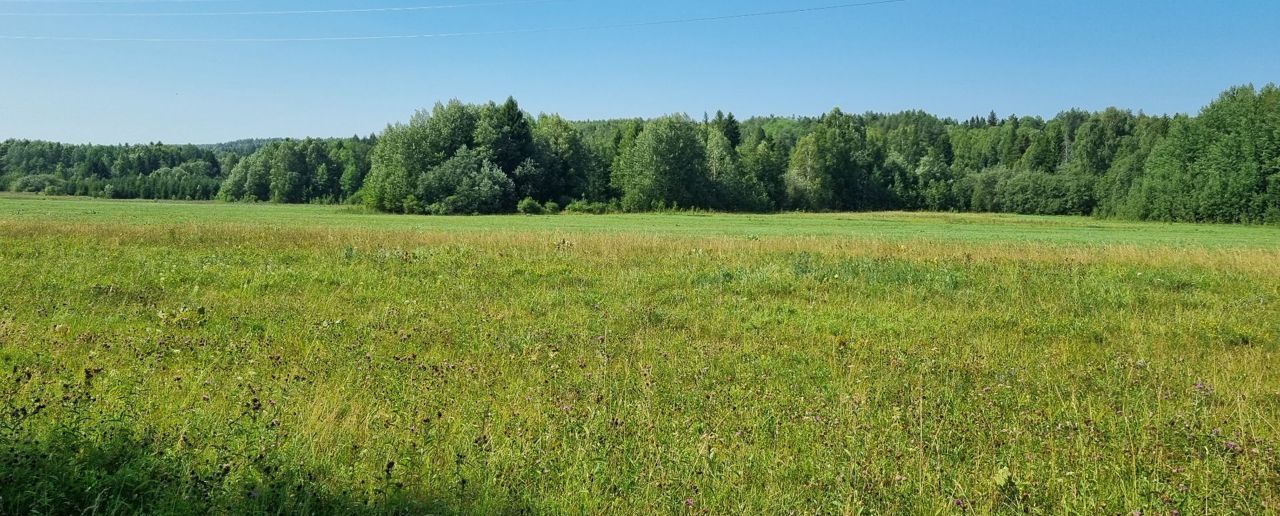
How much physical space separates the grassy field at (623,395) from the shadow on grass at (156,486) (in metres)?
0.02

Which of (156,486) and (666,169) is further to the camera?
(666,169)

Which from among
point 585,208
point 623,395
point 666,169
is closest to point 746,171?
point 666,169

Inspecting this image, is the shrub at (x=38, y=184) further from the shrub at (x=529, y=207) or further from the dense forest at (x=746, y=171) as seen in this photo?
the shrub at (x=529, y=207)

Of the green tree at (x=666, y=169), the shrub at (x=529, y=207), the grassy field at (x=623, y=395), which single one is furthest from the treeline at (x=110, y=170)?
the grassy field at (x=623, y=395)

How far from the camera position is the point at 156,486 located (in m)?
4.05

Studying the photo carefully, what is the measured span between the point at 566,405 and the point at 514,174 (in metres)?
76.5

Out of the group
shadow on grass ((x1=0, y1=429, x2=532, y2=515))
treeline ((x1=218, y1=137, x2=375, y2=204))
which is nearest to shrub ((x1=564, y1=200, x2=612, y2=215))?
treeline ((x1=218, y1=137, x2=375, y2=204))

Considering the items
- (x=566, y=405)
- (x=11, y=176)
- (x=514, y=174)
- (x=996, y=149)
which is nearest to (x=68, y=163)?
(x=11, y=176)

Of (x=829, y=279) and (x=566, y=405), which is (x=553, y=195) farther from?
(x=566, y=405)

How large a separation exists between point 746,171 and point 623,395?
3575 inches

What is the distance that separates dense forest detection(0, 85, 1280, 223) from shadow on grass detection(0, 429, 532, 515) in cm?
7039

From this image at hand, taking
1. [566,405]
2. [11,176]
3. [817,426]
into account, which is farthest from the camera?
[11,176]

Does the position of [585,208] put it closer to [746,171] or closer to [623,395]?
[746,171]

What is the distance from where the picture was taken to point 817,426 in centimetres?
565
